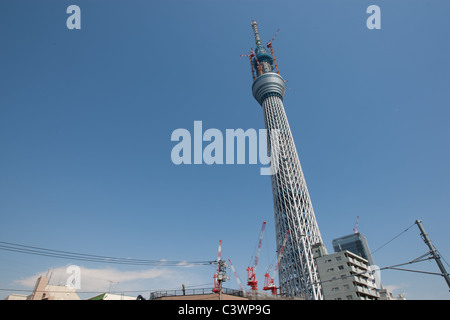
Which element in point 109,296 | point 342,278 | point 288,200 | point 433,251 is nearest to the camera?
point 433,251

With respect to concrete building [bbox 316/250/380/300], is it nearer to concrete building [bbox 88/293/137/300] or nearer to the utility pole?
the utility pole

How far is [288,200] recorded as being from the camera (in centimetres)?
8312

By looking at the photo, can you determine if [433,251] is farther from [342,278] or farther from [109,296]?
[109,296]

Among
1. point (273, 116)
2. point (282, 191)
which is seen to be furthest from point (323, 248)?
point (273, 116)

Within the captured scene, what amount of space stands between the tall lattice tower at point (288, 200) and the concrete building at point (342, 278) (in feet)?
11.0

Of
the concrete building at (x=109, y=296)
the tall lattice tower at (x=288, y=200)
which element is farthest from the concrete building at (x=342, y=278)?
the concrete building at (x=109, y=296)

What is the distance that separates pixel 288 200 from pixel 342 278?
88.8 ft

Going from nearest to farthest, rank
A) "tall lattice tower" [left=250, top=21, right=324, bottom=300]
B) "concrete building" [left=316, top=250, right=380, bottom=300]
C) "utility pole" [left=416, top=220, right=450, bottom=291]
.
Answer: "utility pole" [left=416, top=220, right=450, bottom=291]
"concrete building" [left=316, top=250, right=380, bottom=300]
"tall lattice tower" [left=250, top=21, right=324, bottom=300]

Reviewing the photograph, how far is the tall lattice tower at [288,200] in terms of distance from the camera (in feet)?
239

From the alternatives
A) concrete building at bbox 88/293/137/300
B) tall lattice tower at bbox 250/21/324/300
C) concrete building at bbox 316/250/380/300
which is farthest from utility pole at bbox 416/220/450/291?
concrete building at bbox 88/293/137/300

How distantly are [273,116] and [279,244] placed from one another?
47944 mm

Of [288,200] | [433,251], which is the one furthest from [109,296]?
[433,251]

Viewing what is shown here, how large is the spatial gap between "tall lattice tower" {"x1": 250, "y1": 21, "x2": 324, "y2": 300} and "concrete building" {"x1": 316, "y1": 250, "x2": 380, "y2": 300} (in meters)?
3.36

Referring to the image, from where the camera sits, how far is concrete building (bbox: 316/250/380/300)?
6293 centimetres
